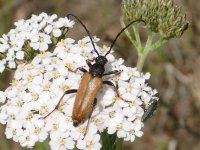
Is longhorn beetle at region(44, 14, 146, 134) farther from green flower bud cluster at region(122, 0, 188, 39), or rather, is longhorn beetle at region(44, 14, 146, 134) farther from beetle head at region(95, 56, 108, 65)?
green flower bud cluster at region(122, 0, 188, 39)

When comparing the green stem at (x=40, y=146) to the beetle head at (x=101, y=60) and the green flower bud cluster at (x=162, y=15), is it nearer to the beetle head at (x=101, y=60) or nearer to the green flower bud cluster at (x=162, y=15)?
the beetle head at (x=101, y=60)

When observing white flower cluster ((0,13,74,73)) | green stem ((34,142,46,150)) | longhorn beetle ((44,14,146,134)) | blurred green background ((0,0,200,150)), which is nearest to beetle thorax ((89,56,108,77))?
longhorn beetle ((44,14,146,134))

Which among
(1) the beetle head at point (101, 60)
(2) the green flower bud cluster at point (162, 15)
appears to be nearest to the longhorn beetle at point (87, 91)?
(1) the beetle head at point (101, 60)

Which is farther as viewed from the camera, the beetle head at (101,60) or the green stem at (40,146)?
the green stem at (40,146)

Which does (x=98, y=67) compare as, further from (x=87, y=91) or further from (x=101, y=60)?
(x=87, y=91)

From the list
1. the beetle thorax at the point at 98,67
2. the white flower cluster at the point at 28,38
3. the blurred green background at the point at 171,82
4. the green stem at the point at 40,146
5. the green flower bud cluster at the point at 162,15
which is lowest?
the green stem at the point at 40,146

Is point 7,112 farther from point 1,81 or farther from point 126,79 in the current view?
point 1,81
